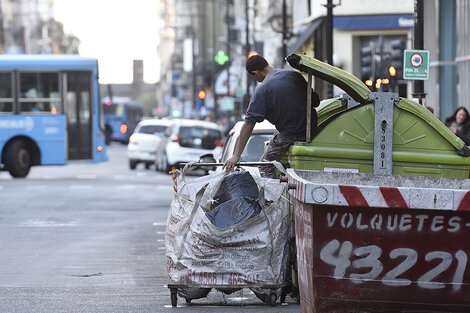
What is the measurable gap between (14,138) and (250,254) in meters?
25.5

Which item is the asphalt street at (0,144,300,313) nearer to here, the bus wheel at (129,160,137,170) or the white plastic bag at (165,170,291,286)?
the white plastic bag at (165,170,291,286)

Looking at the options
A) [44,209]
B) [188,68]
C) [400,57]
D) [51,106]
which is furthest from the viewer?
[188,68]

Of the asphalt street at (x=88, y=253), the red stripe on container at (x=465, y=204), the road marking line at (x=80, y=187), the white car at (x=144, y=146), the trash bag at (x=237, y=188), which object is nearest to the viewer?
the red stripe on container at (x=465, y=204)

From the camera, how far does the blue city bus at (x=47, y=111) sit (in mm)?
33719

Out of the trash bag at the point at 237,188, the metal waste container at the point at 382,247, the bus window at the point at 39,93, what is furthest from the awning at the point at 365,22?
the metal waste container at the point at 382,247

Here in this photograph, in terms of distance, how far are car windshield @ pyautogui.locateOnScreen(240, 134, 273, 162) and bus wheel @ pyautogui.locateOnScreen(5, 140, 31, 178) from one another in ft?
66.3

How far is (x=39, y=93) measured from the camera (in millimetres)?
33969

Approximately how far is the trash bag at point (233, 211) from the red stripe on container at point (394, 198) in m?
2.33

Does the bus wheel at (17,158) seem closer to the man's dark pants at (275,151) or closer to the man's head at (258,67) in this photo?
the man's head at (258,67)

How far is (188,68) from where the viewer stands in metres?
108

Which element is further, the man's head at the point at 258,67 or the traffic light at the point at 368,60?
the traffic light at the point at 368,60

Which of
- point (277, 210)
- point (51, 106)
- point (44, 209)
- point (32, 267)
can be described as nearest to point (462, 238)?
point (277, 210)

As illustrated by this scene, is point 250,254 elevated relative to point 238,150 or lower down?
lower down

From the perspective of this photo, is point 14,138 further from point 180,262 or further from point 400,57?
point 180,262
